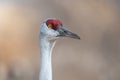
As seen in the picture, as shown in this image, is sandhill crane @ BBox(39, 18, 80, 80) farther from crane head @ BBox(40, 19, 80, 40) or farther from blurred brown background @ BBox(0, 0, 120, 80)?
blurred brown background @ BBox(0, 0, 120, 80)

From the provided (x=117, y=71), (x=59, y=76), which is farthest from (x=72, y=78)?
(x=117, y=71)

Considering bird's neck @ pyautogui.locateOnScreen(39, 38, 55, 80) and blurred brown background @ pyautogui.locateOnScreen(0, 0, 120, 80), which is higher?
blurred brown background @ pyautogui.locateOnScreen(0, 0, 120, 80)

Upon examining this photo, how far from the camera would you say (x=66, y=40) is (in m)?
7.37

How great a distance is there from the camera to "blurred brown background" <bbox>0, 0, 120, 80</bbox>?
7035mm

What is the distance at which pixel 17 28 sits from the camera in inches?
293

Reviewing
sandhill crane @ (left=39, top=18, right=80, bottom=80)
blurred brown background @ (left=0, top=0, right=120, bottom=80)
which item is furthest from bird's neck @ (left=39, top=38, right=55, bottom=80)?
blurred brown background @ (left=0, top=0, right=120, bottom=80)

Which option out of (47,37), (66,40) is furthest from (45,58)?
(66,40)

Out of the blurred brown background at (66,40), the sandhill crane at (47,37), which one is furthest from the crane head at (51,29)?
the blurred brown background at (66,40)

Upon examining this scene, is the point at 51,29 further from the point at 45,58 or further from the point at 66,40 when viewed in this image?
the point at 66,40

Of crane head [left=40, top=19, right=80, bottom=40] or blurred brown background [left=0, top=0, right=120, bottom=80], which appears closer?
crane head [left=40, top=19, right=80, bottom=40]

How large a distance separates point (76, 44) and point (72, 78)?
64cm

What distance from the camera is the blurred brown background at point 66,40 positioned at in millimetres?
7035

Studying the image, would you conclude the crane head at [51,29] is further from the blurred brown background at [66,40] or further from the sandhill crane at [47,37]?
the blurred brown background at [66,40]

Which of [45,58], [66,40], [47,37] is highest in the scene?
[66,40]
